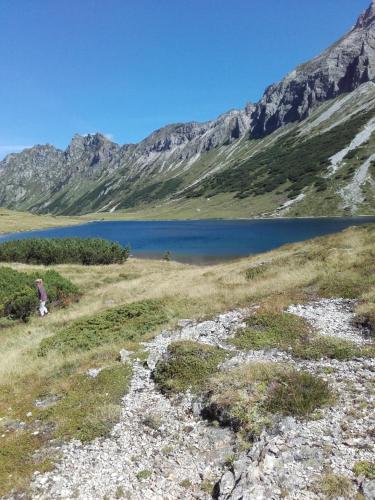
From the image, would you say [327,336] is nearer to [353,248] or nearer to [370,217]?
[353,248]

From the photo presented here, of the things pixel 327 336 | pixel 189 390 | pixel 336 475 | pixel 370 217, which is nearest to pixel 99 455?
pixel 189 390

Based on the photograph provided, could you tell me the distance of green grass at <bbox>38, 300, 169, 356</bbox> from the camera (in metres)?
21.6

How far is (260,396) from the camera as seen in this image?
12578mm

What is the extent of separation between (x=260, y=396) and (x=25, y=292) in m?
26.9

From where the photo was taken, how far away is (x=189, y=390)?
48.0 feet

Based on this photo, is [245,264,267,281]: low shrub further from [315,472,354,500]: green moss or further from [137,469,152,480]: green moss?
[315,472,354,500]: green moss

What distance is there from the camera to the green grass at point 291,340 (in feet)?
51.4

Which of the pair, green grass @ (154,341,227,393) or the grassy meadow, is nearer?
the grassy meadow

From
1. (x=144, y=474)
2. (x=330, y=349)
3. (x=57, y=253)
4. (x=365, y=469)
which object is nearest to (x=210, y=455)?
(x=144, y=474)

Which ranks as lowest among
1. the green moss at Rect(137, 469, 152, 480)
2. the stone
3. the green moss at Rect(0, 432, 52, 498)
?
the green moss at Rect(137, 469, 152, 480)

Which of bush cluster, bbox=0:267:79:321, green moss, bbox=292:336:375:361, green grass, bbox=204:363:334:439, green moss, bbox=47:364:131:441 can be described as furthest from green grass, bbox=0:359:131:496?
bush cluster, bbox=0:267:79:321

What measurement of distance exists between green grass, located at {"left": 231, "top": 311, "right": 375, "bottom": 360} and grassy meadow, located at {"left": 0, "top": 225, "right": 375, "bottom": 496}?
98 mm

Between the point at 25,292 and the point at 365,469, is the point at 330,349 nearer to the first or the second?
the point at 365,469

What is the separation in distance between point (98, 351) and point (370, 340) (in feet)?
42.1
